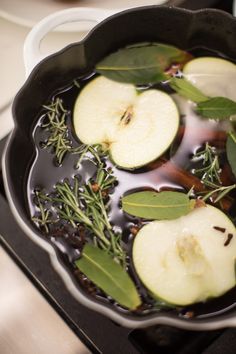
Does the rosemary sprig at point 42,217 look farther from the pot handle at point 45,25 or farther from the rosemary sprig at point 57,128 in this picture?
the pot handle at point 45,25

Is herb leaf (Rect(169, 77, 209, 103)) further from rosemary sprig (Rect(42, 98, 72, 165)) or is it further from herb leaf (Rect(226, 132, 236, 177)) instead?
rosemary sprig (Rect(42, 98, 72, 165))

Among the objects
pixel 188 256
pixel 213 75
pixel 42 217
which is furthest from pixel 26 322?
pixel 213 75

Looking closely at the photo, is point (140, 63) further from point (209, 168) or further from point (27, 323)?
point (27, 323)

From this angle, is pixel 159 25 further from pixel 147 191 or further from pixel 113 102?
pixel 147 191

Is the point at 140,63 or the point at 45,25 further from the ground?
the point at 45,25

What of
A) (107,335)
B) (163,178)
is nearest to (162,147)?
(163,178)

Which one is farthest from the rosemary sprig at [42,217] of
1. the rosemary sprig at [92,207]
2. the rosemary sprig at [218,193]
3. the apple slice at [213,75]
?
the apple slice at [213,75]
